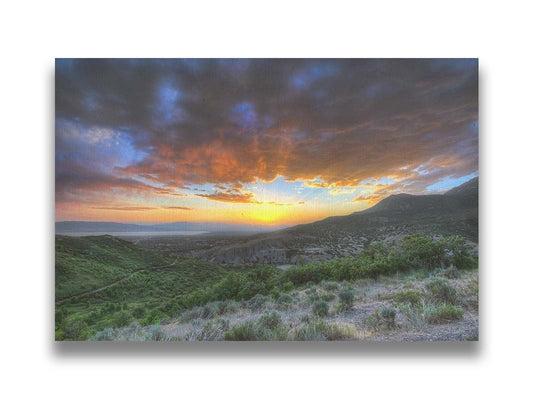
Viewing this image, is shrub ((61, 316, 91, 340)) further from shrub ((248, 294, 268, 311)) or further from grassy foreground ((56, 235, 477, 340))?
shrub ((248, 294, 268, 311))

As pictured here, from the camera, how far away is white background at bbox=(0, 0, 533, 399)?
3.94m

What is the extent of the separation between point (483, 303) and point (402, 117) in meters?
2.72

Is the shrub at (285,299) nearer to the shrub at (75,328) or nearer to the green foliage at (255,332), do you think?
the green foliage at (255,332)

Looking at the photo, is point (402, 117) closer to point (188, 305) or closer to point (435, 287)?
point (435, 287)

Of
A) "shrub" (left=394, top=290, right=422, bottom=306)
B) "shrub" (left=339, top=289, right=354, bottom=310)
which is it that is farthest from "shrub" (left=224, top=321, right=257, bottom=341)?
"shrub" (left=394, top=290, right=422, bottom=306)

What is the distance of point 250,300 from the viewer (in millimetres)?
4113

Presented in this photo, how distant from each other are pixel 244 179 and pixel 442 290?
304 cm

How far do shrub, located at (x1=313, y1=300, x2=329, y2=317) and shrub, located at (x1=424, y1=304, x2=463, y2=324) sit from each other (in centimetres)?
126

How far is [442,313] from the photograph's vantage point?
3814mm

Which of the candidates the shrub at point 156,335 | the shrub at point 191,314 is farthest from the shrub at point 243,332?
the shrub at point 156,335

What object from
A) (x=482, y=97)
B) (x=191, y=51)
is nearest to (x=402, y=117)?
(x=482, y=97)

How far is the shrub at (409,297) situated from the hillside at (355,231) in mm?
727

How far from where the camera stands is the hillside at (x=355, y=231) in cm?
406

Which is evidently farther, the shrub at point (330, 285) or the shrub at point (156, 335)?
the shrub at point (330, 285)
